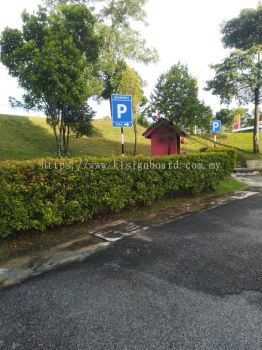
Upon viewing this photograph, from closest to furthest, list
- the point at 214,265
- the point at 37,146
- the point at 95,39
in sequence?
the point at 214,265 < the point at 95,39 < the point at 37,146

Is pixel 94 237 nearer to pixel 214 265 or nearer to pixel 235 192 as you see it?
pixel 214 265

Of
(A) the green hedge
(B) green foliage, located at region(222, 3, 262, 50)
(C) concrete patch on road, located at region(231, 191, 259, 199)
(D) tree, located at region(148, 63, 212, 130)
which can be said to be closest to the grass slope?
(D) tree, located at region(148, 63, 212, 130)

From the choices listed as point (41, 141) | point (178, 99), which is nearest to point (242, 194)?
point (178, 99)

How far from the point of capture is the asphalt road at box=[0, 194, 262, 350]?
233cm

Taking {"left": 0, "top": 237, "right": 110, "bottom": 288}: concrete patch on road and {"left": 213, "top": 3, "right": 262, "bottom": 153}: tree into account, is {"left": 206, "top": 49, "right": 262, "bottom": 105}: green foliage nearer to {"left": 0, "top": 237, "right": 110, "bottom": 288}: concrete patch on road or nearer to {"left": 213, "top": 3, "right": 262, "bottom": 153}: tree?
{"left": 213, "top": 3, "right": 262, "bottom": 153}: tree

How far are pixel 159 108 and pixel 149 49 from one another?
46.8ft

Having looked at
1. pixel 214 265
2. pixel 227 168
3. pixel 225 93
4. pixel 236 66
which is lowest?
pixel 214 265

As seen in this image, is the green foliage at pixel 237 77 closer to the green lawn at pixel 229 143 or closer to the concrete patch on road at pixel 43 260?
the green lawn at pixel 229 143

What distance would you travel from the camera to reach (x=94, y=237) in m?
5.11

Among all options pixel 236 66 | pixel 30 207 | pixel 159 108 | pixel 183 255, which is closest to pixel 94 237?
pixel 30 207

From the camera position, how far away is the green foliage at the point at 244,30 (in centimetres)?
1891

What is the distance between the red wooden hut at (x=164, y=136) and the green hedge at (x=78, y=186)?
201 inches

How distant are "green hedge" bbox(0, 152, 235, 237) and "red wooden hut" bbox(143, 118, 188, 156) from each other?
5.10m

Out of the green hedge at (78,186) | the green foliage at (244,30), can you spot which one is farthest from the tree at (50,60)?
the green foliage at (244,30)
